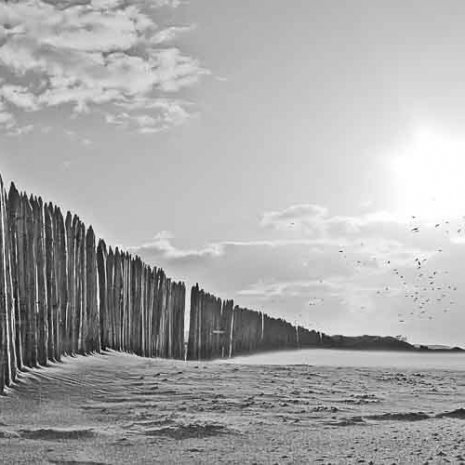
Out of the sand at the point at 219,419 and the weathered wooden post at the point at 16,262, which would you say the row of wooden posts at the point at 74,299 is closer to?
the weathered wooden post at the point at 16,262

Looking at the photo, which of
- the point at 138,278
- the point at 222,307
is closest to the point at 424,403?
the point at 138,278

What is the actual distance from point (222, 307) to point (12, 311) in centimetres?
1277

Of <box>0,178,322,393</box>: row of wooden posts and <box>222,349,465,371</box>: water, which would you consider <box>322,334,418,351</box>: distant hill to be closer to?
<box>222,349,465,371</box>: water

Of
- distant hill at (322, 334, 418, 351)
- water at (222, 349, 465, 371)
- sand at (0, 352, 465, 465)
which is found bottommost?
sand at (0, 352, 465, 465)

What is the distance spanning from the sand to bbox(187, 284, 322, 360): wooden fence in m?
7.86

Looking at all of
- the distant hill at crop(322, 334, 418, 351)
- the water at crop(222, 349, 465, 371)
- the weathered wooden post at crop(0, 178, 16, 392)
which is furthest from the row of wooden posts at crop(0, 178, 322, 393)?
the distant hill at crop(322, 334, 418, 351)

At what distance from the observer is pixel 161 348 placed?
14.5 metres

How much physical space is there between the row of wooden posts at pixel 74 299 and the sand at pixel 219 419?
40cm

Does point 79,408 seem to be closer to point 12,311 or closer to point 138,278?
point 12,311

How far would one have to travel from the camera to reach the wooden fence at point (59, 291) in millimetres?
6701

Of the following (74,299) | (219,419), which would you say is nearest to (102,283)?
(74,299)

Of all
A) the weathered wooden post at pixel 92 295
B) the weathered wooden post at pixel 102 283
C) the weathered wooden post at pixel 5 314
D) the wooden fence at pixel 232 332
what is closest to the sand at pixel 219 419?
the weathered wooden post at pixel 5 314

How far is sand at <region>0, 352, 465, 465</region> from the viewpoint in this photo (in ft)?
14.8

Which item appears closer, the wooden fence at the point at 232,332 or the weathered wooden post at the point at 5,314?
the weathered wooden post at the point at 5,314
